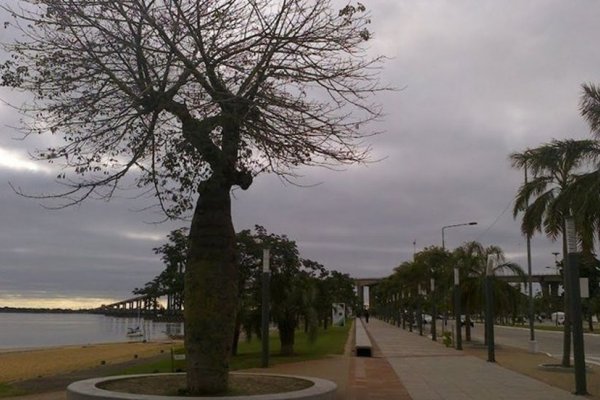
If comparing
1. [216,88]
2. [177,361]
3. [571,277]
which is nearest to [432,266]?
[177,361]

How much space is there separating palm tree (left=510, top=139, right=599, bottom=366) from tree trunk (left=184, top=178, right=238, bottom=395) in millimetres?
10762

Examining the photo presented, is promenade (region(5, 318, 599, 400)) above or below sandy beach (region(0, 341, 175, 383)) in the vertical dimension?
above

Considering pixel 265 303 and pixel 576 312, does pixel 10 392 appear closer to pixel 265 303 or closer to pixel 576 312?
pixel 265 303

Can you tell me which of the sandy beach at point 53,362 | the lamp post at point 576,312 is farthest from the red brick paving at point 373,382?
the sandy beach at point 53,362

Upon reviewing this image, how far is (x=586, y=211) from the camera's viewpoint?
675 inches

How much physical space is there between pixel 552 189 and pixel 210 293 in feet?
46.5

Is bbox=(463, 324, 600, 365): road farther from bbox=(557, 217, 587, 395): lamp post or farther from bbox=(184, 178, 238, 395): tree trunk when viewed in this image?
bbox=(184, 178, 238, 395): tree trunk

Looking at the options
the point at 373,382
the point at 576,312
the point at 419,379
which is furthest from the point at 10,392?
the point at 576,312

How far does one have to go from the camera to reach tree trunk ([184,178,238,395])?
1102 centimetres

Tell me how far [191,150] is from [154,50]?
1630 millimetres

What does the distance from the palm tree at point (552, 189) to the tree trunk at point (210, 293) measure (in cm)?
1076

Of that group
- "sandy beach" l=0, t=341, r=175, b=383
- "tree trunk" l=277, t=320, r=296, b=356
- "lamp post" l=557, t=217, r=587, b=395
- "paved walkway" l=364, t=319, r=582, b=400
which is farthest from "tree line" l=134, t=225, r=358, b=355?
"lamp post" l=557, t=217, r=587, b=395

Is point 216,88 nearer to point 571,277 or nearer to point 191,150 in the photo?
point 191,150

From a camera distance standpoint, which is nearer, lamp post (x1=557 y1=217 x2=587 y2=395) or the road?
lamp post (x1=557 y1=217 x2=587 y2=395)
